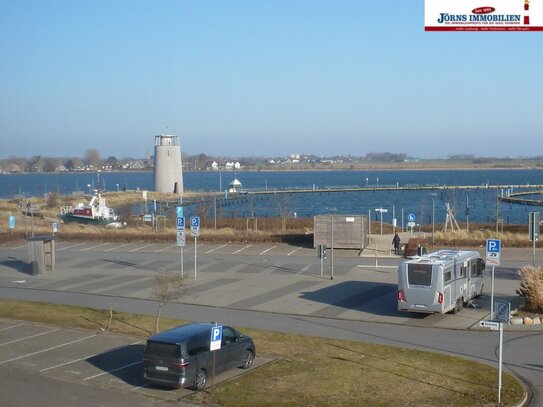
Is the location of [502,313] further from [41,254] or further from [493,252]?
[41,254]

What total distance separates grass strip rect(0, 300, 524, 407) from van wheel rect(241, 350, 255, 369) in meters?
0.32

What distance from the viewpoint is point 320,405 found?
1514 centimetres

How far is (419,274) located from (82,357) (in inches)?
460

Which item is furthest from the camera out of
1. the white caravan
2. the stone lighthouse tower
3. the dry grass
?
the stone lighthouse tower

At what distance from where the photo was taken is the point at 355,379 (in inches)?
669

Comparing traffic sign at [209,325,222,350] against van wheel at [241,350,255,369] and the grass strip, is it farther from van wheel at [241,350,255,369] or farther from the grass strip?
van wheel at [241,350,255,369]

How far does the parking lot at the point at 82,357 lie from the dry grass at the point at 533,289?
11.7 meters

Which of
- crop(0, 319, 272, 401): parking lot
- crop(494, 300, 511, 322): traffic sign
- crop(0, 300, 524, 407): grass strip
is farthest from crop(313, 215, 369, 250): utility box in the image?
crop(494, 300, 511, 322): traffic sign

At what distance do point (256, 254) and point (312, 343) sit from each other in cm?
2385

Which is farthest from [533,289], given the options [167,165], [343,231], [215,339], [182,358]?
[167,165]

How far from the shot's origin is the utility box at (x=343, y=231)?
44719 millimetres

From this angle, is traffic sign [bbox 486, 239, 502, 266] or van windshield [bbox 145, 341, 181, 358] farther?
traffic sign [bbox 486, 239, 502, 266]

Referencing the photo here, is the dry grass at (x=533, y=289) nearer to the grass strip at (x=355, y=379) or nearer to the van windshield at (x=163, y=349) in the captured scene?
the grass strip at (x=355, y=379)

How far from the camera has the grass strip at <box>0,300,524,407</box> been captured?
15.5 m
